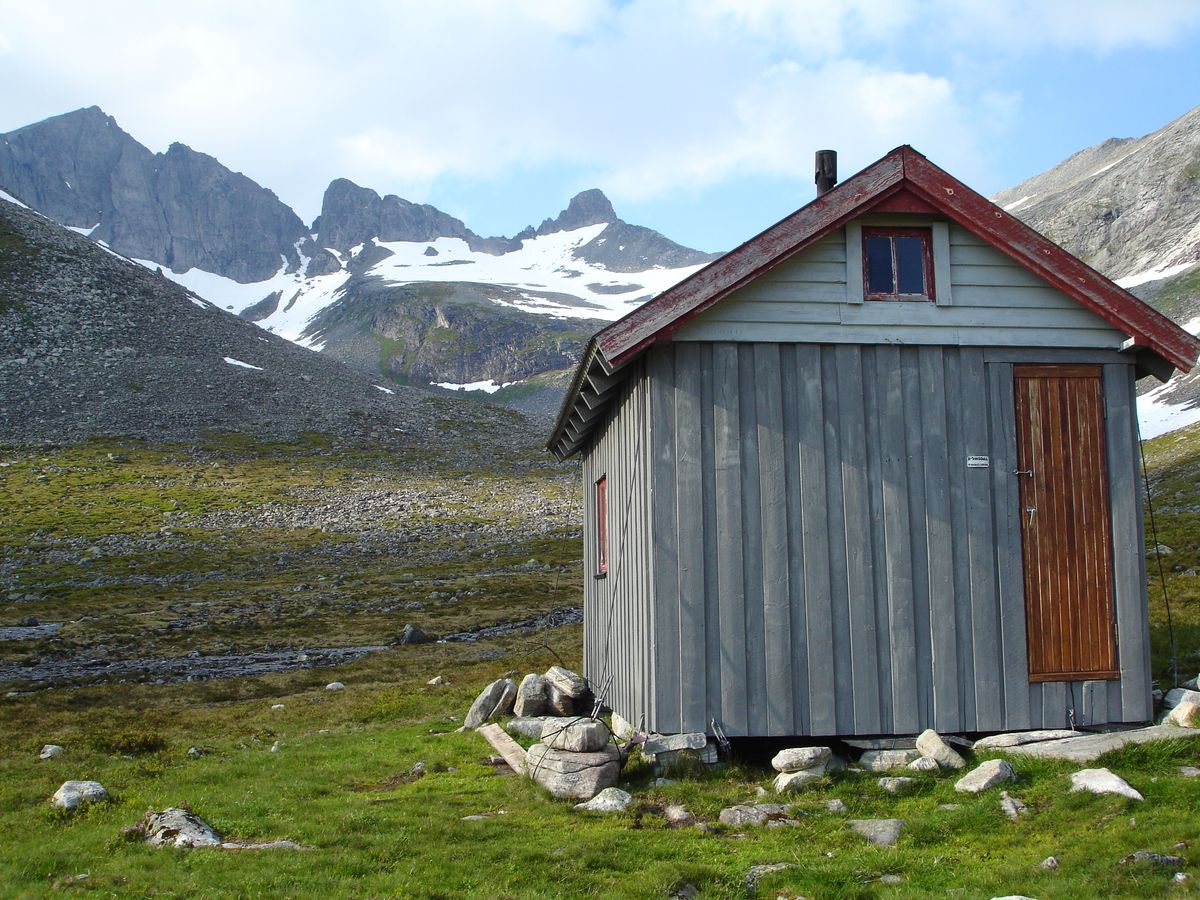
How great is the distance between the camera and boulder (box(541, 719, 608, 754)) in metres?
12.0

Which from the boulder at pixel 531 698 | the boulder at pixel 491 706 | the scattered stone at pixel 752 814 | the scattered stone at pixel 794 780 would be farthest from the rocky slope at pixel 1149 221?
the scattered stone at pixel 752 814

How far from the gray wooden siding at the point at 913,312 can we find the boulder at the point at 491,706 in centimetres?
762

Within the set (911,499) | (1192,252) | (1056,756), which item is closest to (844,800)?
(1056,756)

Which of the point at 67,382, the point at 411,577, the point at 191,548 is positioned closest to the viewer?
the point at 411,577

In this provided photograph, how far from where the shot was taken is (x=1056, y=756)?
10992mm

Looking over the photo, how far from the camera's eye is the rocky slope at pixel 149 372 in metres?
85.4

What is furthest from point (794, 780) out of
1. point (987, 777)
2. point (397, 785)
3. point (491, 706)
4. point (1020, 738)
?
point (491, 706)

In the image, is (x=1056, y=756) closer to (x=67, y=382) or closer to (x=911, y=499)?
(x=911, y=499)

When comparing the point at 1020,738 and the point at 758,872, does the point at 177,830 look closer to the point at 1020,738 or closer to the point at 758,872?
the point at 758,872

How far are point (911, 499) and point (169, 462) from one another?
2909 inches

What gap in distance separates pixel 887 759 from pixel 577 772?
362cm

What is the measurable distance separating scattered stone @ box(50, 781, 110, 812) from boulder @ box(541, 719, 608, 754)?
17.4ft

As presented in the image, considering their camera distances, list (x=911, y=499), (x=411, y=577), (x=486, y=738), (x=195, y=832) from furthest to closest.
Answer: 1. (x=411, y=577)
2. (x=486, y=738)
3. (x=911, y=499)
4. (x=195, y=832)

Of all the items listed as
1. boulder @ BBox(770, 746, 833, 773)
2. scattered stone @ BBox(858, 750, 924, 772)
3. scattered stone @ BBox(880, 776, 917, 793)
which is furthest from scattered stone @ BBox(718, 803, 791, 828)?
scattered stone @ BBox(858, 750, 924, 772)
